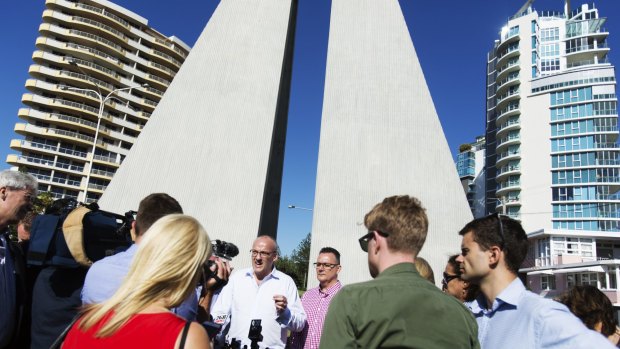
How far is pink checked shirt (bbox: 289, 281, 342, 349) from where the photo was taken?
3953 millimetres

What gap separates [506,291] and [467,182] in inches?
2519

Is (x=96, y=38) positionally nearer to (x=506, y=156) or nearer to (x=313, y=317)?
(x=506, y=156)

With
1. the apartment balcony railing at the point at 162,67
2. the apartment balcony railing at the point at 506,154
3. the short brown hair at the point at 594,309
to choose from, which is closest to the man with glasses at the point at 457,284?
the short brown hair at the point at 594,309

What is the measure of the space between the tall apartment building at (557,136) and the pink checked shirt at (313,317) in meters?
38.8

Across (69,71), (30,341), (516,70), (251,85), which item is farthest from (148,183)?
(516,70)

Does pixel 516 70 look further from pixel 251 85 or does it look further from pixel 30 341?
pixel 30 341

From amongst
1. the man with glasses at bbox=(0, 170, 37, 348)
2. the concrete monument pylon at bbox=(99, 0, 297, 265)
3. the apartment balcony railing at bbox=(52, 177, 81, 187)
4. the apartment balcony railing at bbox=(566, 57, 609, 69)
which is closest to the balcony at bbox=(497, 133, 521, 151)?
the apartment balcony railing at bbox=(566, 57, 609, 69)

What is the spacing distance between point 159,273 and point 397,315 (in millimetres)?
799

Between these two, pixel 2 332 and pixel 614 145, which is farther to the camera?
pixel 614 145

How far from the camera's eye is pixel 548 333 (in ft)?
5.50

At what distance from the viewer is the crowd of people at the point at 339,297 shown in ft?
4.03

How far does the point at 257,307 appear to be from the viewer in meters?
3.73

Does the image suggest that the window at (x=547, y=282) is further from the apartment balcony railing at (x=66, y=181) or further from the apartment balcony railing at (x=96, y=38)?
the apartment balcony railing at (x=96, y=38)

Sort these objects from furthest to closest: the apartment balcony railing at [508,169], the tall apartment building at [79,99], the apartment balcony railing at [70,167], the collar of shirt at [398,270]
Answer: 1. the apartment balcony railing at [508,169]
2. the apartment balcony railing at [70,167]
3. the tall apartment building at [79,99]
4. the collar of shirt at [398,270]
